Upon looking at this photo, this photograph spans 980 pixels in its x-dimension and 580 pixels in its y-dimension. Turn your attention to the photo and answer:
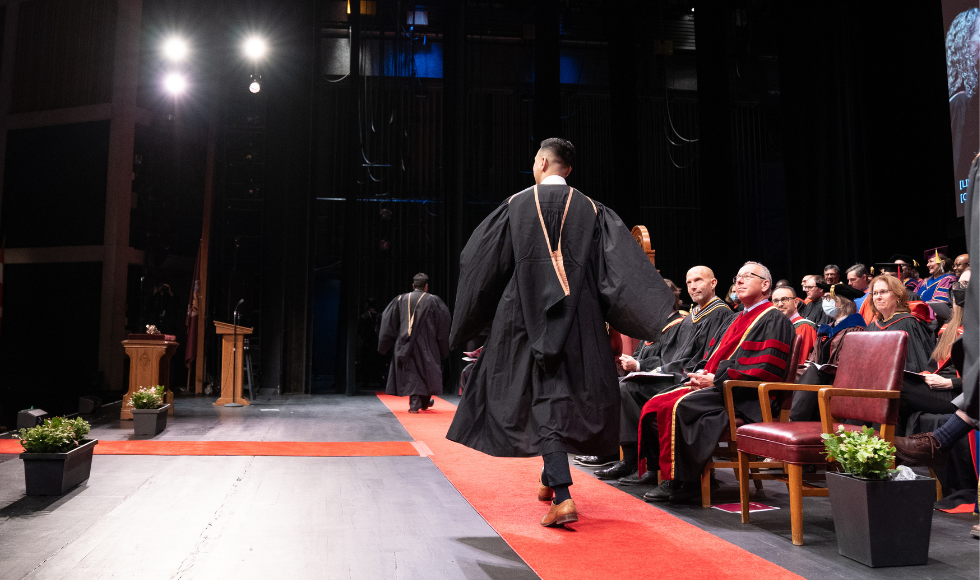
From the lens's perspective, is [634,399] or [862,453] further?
[634,399]

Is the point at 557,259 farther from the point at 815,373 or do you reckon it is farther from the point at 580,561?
the point at 815,373

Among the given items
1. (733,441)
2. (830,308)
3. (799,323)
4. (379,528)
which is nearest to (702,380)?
(733,441)

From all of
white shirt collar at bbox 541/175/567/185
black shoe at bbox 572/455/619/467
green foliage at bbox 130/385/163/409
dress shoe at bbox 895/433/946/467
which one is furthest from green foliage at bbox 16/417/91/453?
dress shoe at bbox 895/433/946/467

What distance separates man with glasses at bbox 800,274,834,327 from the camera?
6.13 metres

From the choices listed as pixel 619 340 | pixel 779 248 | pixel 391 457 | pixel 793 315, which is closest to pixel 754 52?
pixel 779 248

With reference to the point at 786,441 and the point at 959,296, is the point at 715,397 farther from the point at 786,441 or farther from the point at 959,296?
the point at 959,296

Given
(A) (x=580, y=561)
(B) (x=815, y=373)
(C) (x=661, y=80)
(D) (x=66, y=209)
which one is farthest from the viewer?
(C) (x=661, y=80)

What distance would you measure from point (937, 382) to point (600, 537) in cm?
178

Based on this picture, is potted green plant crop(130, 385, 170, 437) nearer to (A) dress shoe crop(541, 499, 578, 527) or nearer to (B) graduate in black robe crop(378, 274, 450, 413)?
(B) graduate in black robe crop(378, 274, 450, 413)

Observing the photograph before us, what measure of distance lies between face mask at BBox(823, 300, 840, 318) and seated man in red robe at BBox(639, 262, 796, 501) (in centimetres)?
278

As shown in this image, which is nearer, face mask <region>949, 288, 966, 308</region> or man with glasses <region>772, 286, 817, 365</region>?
face mask <region>949, 288, 966, 308</region>

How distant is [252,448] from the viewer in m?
4.78

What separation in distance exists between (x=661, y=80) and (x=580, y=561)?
35.9 feet

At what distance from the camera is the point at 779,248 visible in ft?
39.4
